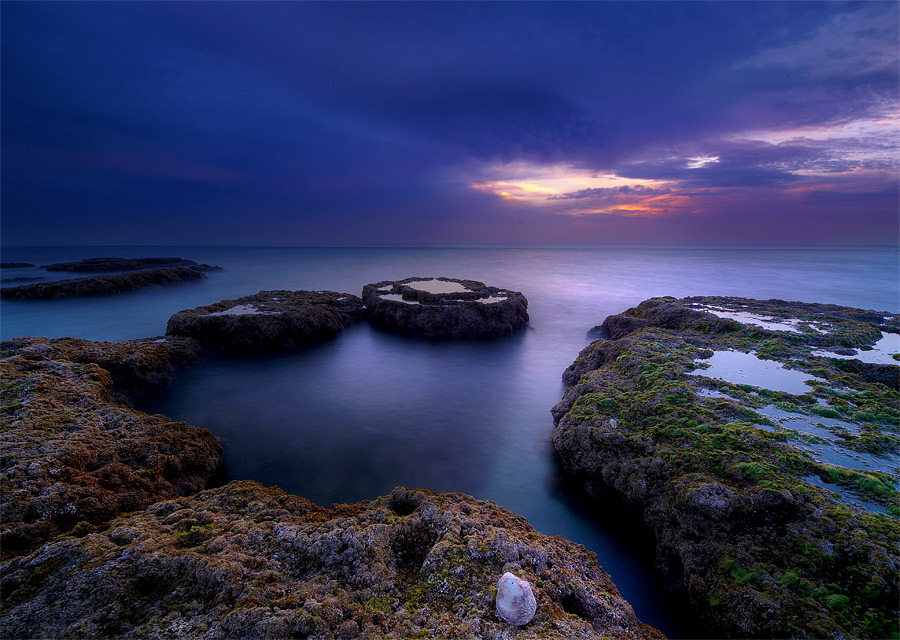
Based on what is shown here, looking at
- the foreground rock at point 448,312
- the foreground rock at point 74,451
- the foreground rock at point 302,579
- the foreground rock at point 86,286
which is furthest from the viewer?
the foreground rock at point 86,286

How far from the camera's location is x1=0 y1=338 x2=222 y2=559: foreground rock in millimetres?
4898

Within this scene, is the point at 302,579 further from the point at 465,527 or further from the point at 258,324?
the point at 258,324

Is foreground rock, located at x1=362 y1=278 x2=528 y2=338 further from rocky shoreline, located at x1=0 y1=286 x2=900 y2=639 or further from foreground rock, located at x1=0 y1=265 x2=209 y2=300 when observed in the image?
foreground rock, located at x1=0 y1=265 x2=209 y2=300

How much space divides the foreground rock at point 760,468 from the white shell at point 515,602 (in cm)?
277

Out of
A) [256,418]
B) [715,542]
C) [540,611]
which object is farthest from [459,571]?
[256,418]

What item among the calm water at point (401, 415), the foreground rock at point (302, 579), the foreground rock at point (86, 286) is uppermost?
the foreground rock at point (86, 286)

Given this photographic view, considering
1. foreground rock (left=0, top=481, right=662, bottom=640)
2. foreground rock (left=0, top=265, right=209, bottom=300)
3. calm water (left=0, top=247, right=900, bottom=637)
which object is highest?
foreground rock (left=0, top=265, right=209, bottom=300)

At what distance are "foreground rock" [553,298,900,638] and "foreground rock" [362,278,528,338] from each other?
9.11m

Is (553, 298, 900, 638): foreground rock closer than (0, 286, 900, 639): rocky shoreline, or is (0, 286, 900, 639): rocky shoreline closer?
(0, 286, 900, 639): rocky shoreline

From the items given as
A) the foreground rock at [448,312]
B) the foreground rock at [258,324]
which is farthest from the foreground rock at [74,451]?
the foreground rock at [448,312]

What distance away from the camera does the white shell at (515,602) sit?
11.8ft

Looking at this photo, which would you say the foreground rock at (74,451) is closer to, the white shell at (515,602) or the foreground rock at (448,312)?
the white shell at (515,602)

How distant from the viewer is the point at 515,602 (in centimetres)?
362

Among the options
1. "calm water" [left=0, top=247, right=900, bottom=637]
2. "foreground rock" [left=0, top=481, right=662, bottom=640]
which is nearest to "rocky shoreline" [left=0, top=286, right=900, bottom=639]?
"foreground rock" [left=0, top=481, right=662, bottom=640]
